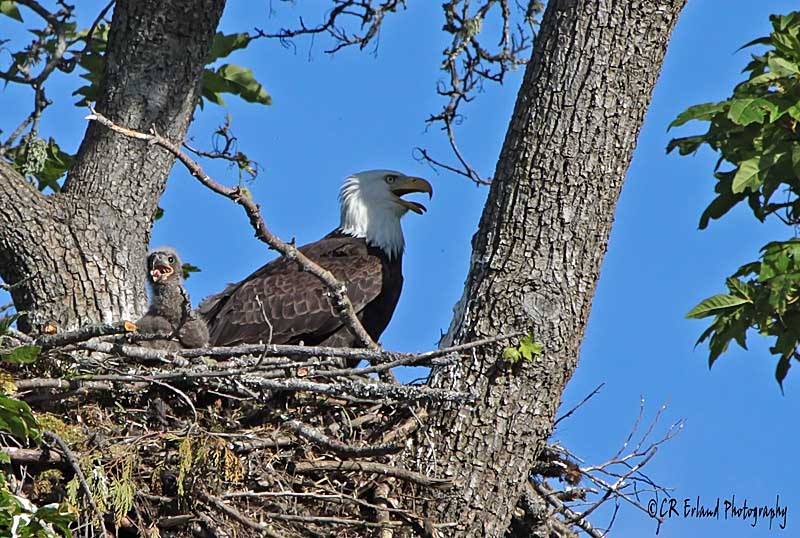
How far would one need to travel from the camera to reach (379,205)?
8.90 meters

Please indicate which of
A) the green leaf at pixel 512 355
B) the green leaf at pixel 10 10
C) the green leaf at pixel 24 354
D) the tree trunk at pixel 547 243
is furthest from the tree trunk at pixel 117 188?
the green leaf at pixel 512 355

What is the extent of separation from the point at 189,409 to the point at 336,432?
0.69 metres

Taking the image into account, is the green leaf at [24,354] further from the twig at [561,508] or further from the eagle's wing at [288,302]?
the eagle's wing at [288,302]

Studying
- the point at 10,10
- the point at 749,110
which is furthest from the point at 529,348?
the point at 10,10

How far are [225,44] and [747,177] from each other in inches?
133

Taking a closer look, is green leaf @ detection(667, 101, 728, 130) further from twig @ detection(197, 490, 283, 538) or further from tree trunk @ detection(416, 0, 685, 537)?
twig @ detection(197, 490, 283, 538)

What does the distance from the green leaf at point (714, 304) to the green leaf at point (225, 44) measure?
3.33 meters

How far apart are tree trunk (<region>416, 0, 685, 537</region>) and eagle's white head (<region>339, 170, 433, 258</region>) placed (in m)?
2.76

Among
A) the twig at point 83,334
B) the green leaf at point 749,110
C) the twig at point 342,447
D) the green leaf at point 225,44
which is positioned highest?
the green leaf at point 225,44

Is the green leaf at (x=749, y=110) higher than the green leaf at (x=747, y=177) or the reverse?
higher

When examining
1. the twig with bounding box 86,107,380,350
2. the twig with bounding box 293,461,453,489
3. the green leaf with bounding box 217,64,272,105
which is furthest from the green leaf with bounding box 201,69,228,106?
the twig with bounding box 293,461,453,489

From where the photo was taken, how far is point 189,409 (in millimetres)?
6105

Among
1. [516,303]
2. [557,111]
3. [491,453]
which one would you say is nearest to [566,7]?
[557,111]

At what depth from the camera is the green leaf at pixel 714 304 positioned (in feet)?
19.7
